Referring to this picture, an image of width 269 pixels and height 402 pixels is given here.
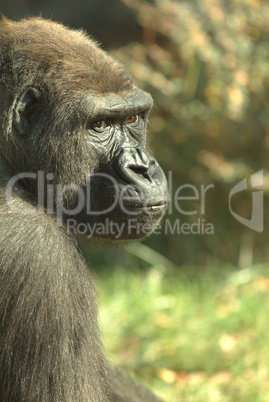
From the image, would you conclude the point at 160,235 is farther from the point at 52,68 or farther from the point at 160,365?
the point at 52,68

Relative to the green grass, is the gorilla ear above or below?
above

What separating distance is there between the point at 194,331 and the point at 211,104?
10.4 ft

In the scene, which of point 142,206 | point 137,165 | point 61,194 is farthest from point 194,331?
point 61,194

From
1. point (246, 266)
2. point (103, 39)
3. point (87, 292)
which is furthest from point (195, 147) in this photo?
point (87, 292)

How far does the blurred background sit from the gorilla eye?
252 centimetres

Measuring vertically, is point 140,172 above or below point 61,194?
above

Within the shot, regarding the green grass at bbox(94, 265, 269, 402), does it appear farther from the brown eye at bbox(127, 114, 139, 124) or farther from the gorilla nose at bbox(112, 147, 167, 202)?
the brown eye at bbox(127, 114, 139, 124)

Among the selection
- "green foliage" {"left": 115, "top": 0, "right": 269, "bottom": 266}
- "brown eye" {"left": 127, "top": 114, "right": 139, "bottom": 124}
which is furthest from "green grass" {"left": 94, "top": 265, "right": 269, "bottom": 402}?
"brown eye" {"left": 127, "top": 114, "right": 139, "bottom": 124}

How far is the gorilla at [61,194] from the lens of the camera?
10.6 feet

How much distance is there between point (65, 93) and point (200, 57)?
411 cm

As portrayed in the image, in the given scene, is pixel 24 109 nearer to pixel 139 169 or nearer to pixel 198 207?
pixel 139 169

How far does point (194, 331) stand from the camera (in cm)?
589

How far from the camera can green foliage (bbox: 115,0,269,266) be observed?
747 centimetres

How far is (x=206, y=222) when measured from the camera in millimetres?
8102
